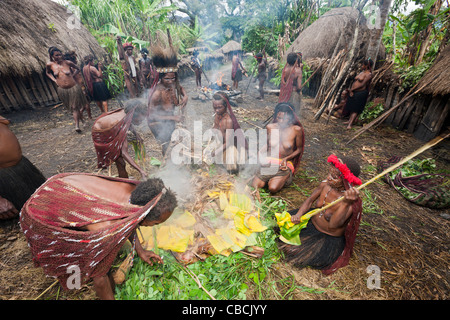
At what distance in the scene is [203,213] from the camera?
3055 mm

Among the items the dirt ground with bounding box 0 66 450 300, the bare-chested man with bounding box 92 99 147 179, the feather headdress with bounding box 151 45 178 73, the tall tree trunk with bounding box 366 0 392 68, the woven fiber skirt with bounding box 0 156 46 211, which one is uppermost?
the tall tree trunk with bounding box 366 0 392 68

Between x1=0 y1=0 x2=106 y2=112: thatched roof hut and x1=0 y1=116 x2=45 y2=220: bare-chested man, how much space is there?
23.6ft

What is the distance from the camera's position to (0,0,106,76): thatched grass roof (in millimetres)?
7199

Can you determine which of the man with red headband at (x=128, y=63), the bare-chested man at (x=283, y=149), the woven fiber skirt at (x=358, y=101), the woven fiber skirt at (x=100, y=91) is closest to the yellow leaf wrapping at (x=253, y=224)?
the bare-chested man at (x=283, y=149)

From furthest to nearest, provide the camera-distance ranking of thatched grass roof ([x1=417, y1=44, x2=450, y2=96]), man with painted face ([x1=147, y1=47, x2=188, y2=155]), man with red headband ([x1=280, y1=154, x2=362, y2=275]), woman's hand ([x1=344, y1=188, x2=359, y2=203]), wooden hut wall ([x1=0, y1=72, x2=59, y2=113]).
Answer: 1. wooden hut wall ([x1=0, y1=72, x2=59, y2=113])
2. thatched grass roof ([x1=417, y1=44, x2=450, y2=96])
3. man with painted face ([x1=147, y1=47, x2=188, y2=155])
4. man with red headband ([x1=280, y1=154, x2=362, y2=275])
5. woman's hand ([x1=344, y1=188, x2=359, y2=203])

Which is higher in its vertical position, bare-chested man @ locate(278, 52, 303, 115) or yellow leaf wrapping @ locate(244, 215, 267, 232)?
bare-chested man @ locate(278, 52, 303, 115)

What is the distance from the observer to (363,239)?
288 cm

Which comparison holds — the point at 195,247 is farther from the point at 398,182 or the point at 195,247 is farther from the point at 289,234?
the point at 398,182

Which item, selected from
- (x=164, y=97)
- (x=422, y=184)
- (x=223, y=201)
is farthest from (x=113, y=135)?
(x=422, y=184)

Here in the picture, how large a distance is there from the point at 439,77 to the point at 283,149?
4810 millimetres

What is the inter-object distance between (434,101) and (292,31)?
45.1ft

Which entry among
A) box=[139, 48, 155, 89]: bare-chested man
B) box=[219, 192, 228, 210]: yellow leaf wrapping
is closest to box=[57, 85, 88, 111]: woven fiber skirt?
box=[139, 48, 155, 89]: bare-chested man

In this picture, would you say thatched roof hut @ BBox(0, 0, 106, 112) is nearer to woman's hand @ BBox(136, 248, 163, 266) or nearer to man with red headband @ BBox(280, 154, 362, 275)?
woman's hand @ BBox(136, 248, 163, 266)
